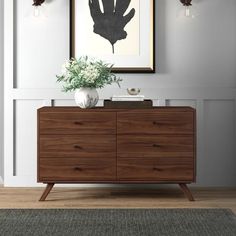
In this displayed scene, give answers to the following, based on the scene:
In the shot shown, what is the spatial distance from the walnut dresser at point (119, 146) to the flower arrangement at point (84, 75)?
18cm

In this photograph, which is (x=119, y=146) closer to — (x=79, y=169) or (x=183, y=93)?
(x=79, y=169)

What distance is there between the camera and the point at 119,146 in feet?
14.1

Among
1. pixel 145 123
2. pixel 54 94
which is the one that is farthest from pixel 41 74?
pixel 145 123

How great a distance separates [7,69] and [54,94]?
0.38 metres

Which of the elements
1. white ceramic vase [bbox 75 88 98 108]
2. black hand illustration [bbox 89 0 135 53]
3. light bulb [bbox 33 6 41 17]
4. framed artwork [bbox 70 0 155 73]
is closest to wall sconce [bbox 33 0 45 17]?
light bulb [bbox 33 6 41 17]

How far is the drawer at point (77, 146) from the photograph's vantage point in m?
4.29

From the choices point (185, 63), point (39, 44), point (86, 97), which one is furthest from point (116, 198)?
point (39, 44)

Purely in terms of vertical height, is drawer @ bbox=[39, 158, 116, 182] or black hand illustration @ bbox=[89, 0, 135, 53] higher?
black hand illustration @ bbox=[89, 0, 135, 53]

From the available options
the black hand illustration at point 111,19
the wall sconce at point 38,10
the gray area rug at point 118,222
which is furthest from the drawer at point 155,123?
the wall sconce at point 38,10

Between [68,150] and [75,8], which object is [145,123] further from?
[75,8]

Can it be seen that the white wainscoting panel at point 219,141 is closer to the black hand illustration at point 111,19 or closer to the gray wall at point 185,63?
the gray wall at point 185,63

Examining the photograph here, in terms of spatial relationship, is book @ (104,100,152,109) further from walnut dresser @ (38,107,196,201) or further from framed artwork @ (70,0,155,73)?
framed artwork @ (70,0,155,73)

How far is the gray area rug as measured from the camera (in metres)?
3.40

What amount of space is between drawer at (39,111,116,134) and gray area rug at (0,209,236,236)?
57 cm
